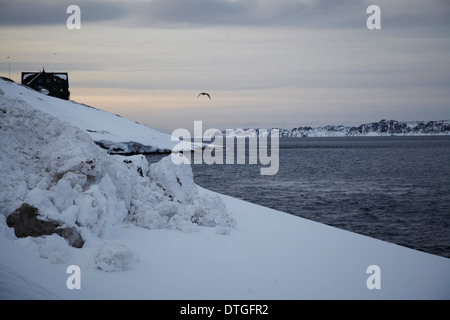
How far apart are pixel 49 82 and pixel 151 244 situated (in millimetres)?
78586

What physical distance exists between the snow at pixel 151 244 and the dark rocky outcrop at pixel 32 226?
0.12m

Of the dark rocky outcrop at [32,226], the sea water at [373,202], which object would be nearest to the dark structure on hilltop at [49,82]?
the sea water at [373,202]

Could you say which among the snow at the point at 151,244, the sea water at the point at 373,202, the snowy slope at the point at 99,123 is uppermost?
the snowy slope at the point at 99,123

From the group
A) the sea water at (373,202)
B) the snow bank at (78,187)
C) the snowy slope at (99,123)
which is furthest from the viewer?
the snowy slope at (99,123)

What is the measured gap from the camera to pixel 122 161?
11.1 metres

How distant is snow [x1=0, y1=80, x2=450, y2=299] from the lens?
226 inches

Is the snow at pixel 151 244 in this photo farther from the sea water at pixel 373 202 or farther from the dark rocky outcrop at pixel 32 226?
the sea water at pixel 373 202

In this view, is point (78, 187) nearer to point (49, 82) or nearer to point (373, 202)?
point (373, 202)

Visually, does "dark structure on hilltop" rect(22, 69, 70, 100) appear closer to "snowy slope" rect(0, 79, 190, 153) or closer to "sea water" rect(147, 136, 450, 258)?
"snowy slope" rect(0, 79, 190, 153)

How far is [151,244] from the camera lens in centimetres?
799

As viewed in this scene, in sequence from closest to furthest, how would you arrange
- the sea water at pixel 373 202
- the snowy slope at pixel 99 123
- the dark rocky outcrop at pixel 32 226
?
the dark rocky outcrop at pixel 32 226
the sea water at pixel 373 202
the snowy slope at pixel 99 123

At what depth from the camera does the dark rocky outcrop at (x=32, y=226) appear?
678 cm
